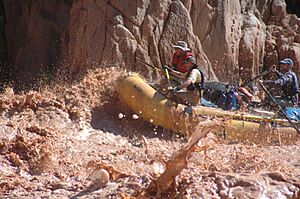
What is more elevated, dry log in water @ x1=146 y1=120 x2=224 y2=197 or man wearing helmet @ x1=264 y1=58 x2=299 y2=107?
man wearing helmet @ x1=264 y1=58 x2=299 y2=107

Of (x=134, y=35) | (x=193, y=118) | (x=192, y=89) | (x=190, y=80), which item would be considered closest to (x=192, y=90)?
(x=192, y=89)

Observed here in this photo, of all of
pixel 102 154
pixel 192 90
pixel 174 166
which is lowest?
pixel 174 166

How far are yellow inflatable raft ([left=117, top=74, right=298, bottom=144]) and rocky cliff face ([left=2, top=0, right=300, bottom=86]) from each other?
1675 millimetres

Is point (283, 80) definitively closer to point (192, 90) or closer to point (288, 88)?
point (288, 88)

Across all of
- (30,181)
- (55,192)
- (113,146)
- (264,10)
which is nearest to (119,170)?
(55,192)

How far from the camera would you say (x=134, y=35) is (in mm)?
10367

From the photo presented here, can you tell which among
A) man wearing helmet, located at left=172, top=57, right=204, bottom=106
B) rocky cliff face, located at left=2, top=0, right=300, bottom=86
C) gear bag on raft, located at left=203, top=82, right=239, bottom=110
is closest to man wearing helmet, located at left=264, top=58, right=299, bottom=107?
gear bag on raft, located at left=203, top=82, right=239, bottom=110

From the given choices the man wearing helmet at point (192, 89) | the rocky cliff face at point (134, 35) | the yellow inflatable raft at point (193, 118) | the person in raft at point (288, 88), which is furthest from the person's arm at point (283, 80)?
the rocky cliff face at point (134, 35)

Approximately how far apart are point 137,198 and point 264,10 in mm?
9993

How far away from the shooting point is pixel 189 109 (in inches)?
332

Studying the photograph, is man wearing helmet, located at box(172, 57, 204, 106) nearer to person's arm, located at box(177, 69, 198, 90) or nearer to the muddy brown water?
person's arm, located at box(177, 69, 198, 90)

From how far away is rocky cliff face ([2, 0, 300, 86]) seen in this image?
10.2 meters

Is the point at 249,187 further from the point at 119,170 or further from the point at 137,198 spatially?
the point at 119,170

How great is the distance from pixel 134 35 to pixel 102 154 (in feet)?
11.0
